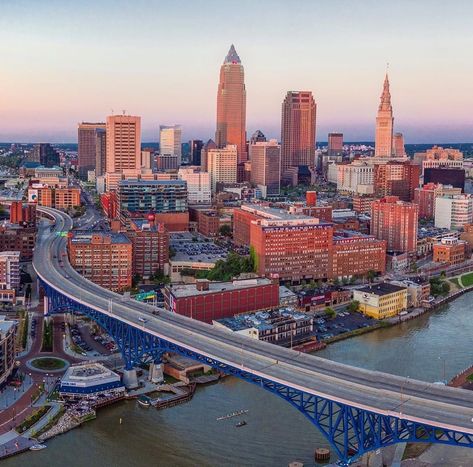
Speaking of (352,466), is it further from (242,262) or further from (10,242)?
(10,242)

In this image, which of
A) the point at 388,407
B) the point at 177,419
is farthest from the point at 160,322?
the point at 388,407

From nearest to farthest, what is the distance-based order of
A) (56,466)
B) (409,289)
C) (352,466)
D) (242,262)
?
(352,466)
(56,466)
(409,289)
(242,262)

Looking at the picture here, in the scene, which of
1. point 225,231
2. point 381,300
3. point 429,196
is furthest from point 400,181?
point 381,300

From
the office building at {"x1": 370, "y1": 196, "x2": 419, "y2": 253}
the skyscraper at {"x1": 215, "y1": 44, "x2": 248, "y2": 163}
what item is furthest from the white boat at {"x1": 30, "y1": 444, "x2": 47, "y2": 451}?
the skyscraper at {"x1": 215, "y1": 44, "x2": 248, "y2": 163}

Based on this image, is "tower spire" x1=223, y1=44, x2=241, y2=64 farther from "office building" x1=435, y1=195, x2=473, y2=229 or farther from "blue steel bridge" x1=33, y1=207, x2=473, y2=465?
"blue steel bridge" x1=33, y1=207, x2=473, y2=465

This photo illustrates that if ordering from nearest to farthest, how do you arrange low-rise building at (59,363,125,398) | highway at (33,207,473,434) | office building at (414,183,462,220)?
highway at (33,207,473,434) → low-rise building at (59,363,125,398) → office building at (414,183,462,220)

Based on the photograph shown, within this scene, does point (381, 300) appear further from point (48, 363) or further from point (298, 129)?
point (298, 129)
